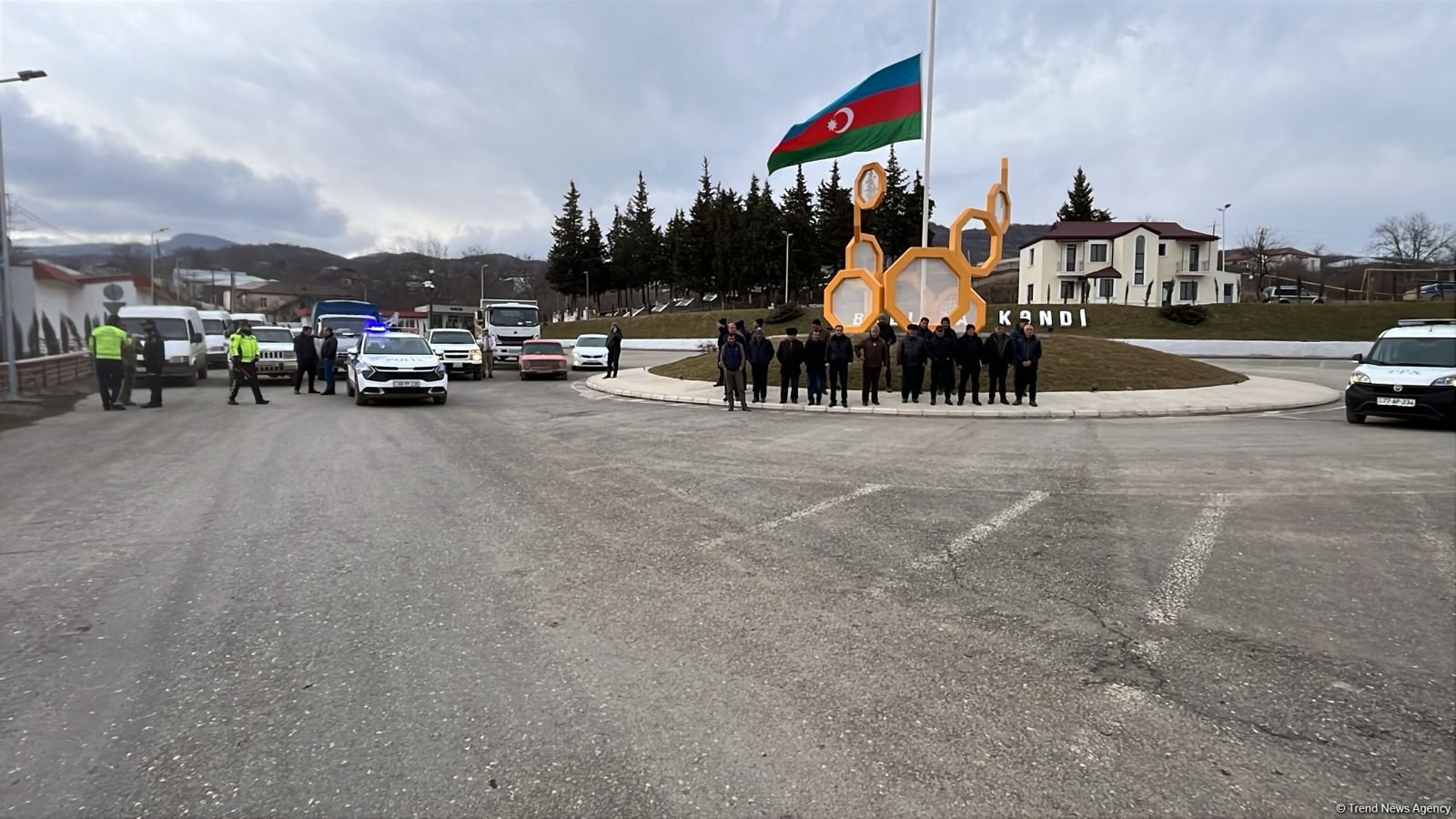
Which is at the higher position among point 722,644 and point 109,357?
point 109,357

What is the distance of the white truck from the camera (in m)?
31.4

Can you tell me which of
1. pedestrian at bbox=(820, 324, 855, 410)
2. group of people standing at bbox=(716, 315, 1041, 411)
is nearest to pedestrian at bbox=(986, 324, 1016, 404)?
group of people standing at bbox=(716, 315, 1041, 411)

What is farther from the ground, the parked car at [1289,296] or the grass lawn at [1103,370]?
the parked car at [1289,296]

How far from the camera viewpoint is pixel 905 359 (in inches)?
658

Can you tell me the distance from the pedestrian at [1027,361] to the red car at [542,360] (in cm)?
1574

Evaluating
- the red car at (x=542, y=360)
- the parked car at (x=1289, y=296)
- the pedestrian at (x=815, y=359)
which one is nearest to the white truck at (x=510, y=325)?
the red car at (x=542, y=360)

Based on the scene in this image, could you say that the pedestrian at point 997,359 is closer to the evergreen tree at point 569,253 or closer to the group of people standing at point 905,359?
the group of people standing at point 905,359

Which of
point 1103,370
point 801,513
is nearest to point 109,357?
point 801,513

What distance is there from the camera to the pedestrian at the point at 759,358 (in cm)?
1695

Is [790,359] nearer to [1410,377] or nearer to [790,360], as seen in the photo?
[790,360]

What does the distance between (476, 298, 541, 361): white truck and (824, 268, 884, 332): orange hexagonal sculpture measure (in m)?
13.5

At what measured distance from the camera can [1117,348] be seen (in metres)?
22.6

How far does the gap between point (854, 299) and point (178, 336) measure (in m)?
19.9

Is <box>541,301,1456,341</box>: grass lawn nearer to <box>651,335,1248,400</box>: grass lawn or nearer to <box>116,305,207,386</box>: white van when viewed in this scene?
<box>651,335,1248,400</box>: grass lawn
